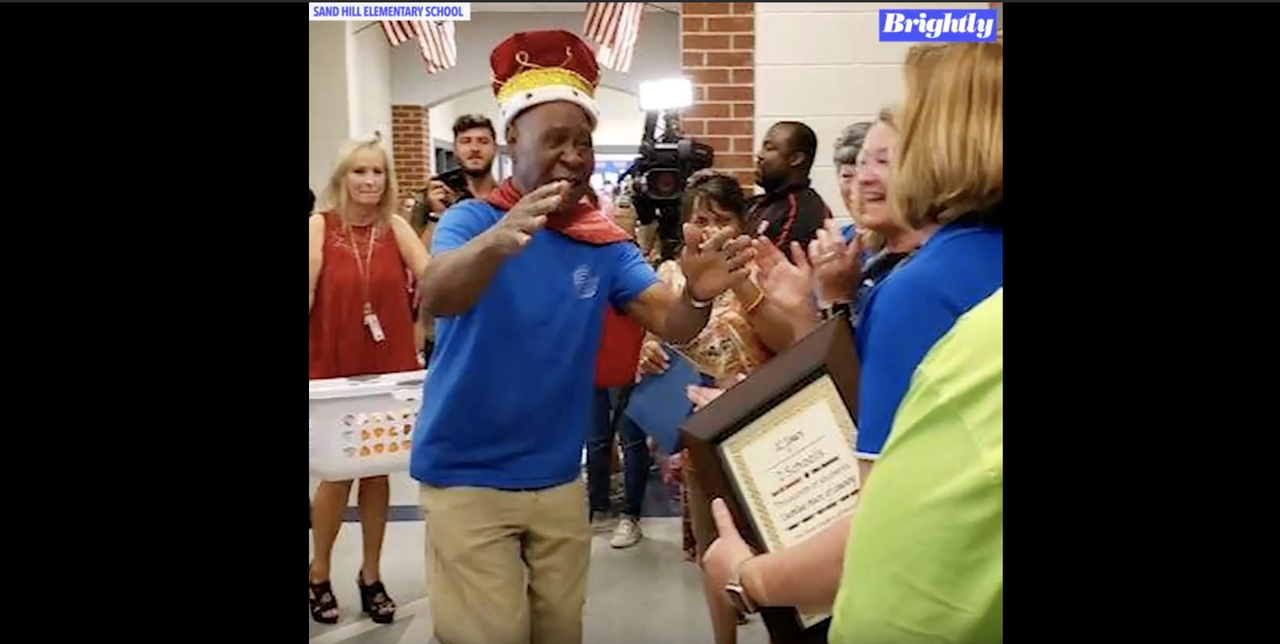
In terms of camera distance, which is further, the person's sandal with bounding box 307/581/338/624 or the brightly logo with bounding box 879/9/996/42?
the person's sandal with bounding box 307/581/338/624

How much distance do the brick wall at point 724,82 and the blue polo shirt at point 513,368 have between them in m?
1.69

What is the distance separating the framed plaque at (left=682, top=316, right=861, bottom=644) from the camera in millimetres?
1102

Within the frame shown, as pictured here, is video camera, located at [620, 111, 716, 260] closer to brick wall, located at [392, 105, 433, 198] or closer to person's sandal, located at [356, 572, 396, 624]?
person's sandal, located at [356, 572, 396, 624]

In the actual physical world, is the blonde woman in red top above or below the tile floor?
above

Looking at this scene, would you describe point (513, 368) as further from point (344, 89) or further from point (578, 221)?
point (344, 89)

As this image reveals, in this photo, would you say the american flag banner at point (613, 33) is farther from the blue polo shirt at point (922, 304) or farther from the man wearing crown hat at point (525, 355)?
the blue polo shirt at point (922, 304)

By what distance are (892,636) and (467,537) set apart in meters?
0.78

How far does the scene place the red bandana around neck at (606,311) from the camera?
4.75ft

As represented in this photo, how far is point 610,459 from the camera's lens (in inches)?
115

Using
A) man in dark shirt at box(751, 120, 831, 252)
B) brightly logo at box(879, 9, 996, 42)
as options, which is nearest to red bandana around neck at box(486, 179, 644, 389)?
man in dark shirt at box(751, 120, 831, 252)

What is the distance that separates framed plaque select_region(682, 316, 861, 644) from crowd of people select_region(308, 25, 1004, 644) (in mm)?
40

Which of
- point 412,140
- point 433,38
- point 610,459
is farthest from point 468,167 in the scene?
point 412,140

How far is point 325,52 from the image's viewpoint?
233cm

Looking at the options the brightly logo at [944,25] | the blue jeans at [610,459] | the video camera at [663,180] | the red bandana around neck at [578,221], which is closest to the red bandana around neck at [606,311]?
the red bandana around neck at [578,221]
